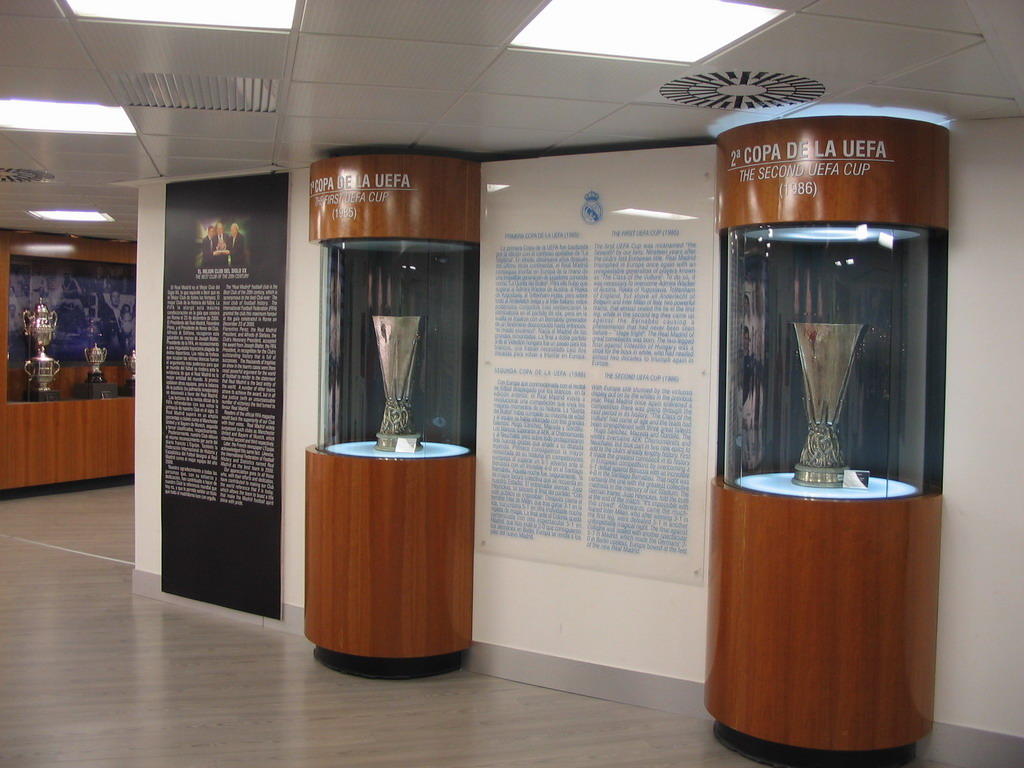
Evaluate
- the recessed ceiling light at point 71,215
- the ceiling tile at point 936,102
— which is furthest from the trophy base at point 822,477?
the recessed ceiling light at point 71,215

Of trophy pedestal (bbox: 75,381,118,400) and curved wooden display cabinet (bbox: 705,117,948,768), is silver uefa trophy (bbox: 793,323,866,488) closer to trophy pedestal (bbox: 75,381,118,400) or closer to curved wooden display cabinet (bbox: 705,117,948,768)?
curved wooden display cabinet (bbox: 705,117,948,768)

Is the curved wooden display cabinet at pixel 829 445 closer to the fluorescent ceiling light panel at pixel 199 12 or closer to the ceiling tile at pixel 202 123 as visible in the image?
the fluorescent ceiling light panel at pixel 199 12

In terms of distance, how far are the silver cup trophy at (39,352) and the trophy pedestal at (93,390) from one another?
16.1 inches

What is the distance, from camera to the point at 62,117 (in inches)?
161

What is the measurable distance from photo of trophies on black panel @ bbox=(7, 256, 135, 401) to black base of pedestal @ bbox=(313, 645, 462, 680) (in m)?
5.84

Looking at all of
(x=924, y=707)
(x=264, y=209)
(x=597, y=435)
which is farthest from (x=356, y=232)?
(x=924, y=707)

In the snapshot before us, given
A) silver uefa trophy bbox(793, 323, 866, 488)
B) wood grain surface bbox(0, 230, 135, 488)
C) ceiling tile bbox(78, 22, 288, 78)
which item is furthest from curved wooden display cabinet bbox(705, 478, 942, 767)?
wood grain surface bbox(0, 230, 135, 488)

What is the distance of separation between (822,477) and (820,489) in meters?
0.07

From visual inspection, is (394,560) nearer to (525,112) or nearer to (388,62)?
(525,112)

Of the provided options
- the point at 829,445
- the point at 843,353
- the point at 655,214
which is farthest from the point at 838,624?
the point at 655,214

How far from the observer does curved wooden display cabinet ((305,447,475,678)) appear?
14.4ft

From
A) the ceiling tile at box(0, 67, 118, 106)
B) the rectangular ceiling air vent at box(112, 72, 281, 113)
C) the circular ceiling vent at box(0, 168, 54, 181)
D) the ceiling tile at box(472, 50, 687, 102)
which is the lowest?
the ceiling tile at box(472, 50, 687, 102)

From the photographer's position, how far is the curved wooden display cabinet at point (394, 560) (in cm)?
439

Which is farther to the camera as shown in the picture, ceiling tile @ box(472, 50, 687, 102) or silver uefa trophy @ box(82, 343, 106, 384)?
silver uefa trophy @ box(82, 343, 106, 384)
